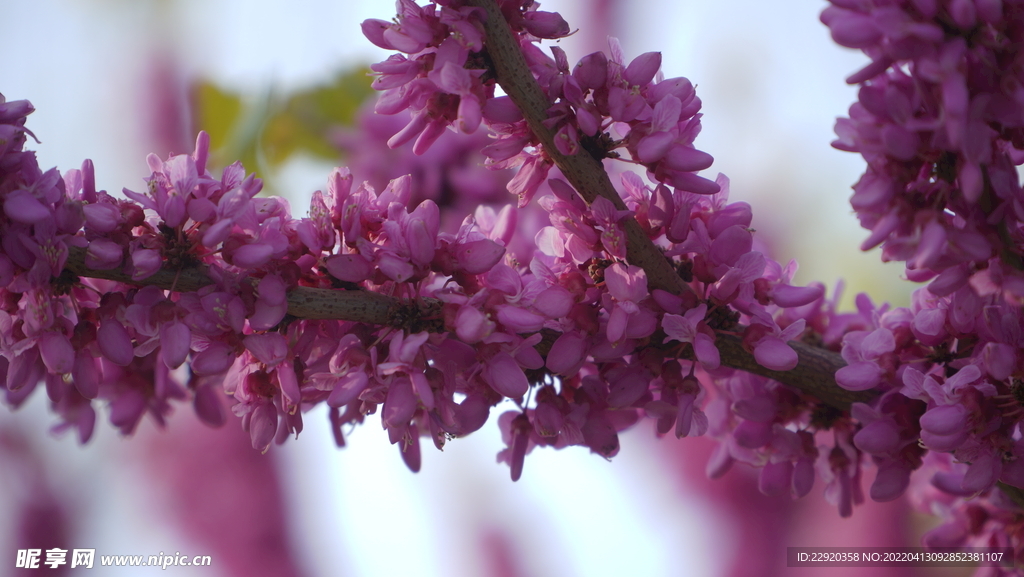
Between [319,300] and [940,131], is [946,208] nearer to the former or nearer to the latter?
[940,131]

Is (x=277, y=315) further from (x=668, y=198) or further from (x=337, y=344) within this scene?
(x=668, y=198)

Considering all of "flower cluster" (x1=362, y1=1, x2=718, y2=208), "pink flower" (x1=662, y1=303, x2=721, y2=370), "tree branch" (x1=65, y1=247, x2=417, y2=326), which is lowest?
"pink flower" (x1=662, y1=303, x2=721, y2=370)

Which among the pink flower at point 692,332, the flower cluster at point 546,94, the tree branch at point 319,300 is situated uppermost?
the flower cluster at point 546,94

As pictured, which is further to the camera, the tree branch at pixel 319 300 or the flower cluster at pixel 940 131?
the tree branch at pixel 319 300

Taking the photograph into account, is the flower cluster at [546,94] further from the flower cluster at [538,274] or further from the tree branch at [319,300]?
the tree branch at [319,300]

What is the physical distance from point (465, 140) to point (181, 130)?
789mm

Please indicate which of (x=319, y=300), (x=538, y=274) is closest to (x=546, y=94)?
(x=538, y=274)

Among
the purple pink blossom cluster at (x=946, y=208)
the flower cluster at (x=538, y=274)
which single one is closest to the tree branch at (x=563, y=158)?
the flower cluster at (x=538, y=274)

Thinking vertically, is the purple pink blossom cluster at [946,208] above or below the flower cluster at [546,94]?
below

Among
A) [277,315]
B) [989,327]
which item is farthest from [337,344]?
[989,327]

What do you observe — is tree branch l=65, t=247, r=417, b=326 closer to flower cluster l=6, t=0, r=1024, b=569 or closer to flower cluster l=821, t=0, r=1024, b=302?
flower cluster l=6, t=0, r=1024, b=569

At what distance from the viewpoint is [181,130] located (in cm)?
185

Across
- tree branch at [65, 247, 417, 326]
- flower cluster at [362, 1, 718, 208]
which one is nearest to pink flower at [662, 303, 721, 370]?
flower cluster at [362, 1, 718, 208]

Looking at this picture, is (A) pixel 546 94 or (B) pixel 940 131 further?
(A) pixel 546 94
